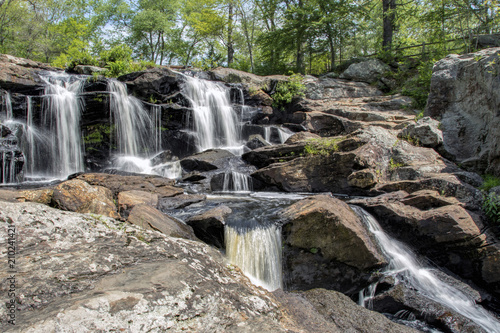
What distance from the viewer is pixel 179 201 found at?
7.58 m

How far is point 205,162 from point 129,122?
16.1 feet

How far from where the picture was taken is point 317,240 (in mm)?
5133

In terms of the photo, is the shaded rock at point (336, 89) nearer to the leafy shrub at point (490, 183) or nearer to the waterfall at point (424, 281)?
the leafy shrub at point (490, 183)

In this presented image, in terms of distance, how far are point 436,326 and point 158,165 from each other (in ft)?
35.5

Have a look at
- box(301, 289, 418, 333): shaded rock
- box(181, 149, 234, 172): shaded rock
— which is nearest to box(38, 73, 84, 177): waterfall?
box(181, 149, 234, 172): shaded rock

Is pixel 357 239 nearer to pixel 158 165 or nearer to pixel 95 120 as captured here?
pixel 158 165

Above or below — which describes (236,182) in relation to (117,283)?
below

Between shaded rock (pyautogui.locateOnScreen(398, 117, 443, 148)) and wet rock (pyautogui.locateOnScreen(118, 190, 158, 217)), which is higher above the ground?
shaded rock (pyautogui.locateOnScreen(398, 117, 443, 148))

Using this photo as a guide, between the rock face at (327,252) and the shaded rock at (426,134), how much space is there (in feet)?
19.9

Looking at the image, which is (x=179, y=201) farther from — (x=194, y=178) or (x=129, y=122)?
(x=129, y=122)

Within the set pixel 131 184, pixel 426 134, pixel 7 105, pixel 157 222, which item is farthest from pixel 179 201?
pixel 7 105

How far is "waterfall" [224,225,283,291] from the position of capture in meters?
5.00

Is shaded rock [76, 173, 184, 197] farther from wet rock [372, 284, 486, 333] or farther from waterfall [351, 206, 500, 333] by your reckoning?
wet rock [372, 284, 486, 333]

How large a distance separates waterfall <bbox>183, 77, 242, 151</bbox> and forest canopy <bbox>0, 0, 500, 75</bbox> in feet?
14.1
